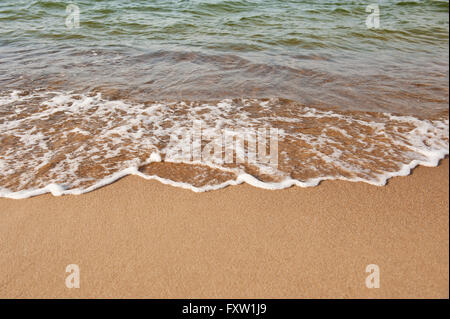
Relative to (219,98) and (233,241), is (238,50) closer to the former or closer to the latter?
(219,98)

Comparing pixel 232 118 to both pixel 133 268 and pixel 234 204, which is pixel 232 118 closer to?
pixel 234 204

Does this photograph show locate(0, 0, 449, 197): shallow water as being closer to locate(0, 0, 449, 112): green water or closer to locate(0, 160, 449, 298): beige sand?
locate(0, 0, 449, 112): green water

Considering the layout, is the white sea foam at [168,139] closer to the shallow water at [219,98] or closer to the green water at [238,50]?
the shallow water at [219,98]

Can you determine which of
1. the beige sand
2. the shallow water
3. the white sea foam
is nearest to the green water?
the shallow water

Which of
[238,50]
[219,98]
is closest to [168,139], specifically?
[219,98]

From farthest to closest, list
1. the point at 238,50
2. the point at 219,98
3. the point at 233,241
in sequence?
the point at 238,50, the point at 219,98, the point at 233,241

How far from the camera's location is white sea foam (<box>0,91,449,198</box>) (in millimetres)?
2664

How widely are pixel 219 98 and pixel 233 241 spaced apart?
261 cm

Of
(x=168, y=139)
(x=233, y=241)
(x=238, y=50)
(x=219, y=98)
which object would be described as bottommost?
(x=233, y=241)

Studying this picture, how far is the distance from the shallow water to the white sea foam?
2cm

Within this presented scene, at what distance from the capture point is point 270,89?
454cm

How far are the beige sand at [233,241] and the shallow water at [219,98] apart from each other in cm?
22

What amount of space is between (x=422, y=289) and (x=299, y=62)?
188 inches

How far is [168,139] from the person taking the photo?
3.28 m
